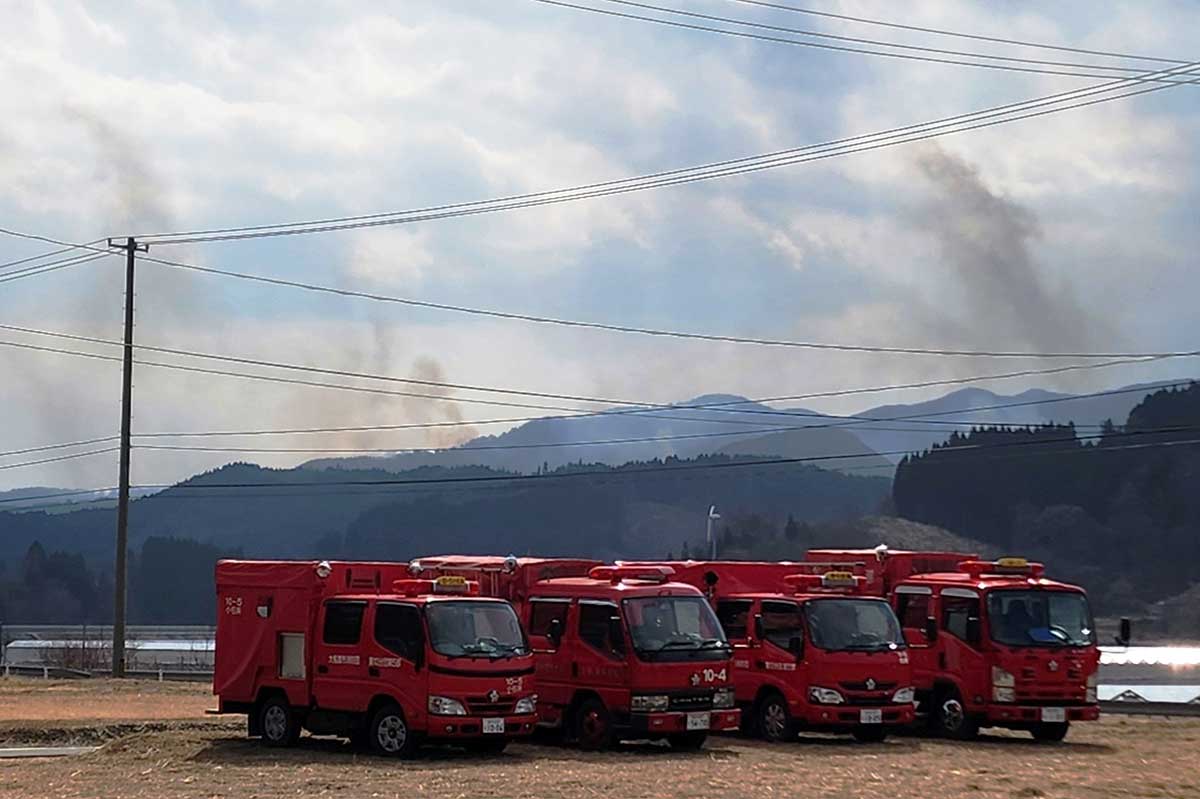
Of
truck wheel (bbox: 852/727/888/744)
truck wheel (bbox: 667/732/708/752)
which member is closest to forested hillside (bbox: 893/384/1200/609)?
truck wheel (bbox: 852/727/888/744)

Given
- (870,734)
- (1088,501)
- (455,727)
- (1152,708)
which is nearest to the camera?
(455,727)

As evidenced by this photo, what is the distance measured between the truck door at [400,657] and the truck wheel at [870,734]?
7.34m

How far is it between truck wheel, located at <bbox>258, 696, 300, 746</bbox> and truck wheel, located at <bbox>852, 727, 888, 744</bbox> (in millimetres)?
8818

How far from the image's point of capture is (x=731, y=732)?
1133 inches

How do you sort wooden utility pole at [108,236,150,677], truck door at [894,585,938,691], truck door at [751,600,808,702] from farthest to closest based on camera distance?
1. wooden utility pole at [108,236,150,677]
2. truck door at [894,585,938,691]
3. truck door at [751,600,808,702]

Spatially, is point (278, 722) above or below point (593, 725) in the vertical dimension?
above

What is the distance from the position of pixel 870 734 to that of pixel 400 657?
26.2 ft

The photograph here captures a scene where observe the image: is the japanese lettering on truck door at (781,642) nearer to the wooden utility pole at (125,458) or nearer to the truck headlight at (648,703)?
the truck headlight at (648,703)

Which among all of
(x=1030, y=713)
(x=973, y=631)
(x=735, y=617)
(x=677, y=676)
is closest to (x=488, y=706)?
(x=677, y=676)

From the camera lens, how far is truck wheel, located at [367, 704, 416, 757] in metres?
24.2

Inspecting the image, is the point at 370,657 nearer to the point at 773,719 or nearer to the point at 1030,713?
the point at 773,719

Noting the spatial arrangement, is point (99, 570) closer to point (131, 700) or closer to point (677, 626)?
point (131, 700)

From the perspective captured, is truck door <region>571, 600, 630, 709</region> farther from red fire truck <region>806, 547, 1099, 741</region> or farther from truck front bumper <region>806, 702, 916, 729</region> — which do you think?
red fire truck <region>806, 547, 1099, 741</region>

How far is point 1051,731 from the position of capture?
1154 inches
